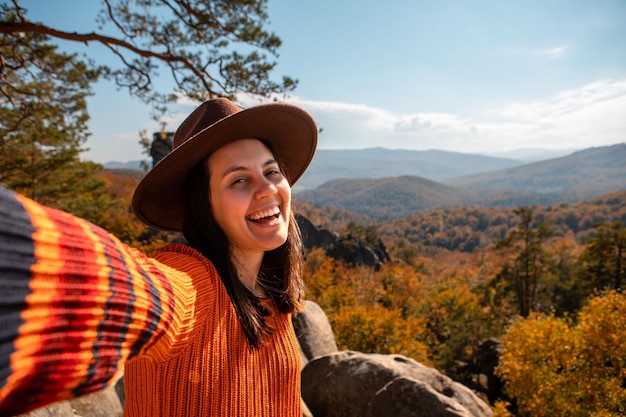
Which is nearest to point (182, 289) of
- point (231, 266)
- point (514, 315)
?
point (231, 266)

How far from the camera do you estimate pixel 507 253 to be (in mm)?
25453

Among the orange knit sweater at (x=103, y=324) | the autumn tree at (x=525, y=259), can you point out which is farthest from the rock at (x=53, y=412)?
the autumn tree at (x=525, y=259)

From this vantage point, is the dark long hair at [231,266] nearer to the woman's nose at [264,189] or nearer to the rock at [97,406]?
the woman's nose at [264,189]

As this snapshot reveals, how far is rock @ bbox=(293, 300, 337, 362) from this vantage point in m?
7.82

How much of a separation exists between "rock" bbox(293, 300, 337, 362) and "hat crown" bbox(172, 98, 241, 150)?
22.0 ft

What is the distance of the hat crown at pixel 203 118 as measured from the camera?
56.8 inches

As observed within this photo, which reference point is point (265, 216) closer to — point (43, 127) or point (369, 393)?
point (369, 393)

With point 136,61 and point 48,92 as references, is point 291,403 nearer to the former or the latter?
point 136,61

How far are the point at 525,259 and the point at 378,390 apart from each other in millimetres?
22949

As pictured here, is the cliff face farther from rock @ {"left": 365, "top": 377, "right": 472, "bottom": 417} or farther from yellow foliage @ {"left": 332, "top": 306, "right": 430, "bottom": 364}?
rock @ {"left": 365, "top": 377, "right": 472, "bottom": 417}

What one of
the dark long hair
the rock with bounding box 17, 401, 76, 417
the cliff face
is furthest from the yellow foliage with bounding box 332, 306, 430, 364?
the cliff face

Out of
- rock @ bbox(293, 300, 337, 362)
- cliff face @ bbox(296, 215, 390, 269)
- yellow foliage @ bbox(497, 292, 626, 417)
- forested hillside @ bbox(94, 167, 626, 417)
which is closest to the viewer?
yellow foliage @ bbox(497, 292, 626, 417)

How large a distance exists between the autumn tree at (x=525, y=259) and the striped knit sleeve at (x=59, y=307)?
2591cm

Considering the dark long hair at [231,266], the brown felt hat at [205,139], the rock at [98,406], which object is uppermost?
the brown felt hat at [205,139]
